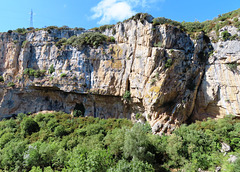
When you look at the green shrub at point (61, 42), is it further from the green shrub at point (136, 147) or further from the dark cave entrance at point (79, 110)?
the green shrub at point (136, 147)

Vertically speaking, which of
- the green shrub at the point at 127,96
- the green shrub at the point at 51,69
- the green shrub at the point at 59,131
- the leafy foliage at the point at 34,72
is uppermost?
the green shrub at the point at 51,69

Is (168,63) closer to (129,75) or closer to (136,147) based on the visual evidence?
(129,75)

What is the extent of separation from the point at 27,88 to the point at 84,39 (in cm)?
1605

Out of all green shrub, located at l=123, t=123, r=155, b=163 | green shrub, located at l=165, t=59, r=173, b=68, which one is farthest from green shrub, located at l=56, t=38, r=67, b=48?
green shrub, located at l=123, t=123, r=155, b=163

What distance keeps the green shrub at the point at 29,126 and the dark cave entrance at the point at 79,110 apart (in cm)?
672

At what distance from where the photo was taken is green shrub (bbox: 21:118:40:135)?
21.8 meters

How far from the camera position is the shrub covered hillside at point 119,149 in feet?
35.9

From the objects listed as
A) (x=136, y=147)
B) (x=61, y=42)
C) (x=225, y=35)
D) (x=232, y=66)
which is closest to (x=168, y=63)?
(x=232, y=66)

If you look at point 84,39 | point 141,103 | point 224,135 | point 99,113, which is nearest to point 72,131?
point 99,113

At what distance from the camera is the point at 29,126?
22047 mm

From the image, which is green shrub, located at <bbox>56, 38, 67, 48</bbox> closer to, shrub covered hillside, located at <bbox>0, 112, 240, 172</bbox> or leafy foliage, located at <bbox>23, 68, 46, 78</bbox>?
leafy foliage, located at <bbox>23, 68, 46, 78</bbox>

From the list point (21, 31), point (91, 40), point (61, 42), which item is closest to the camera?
point (91, 40)

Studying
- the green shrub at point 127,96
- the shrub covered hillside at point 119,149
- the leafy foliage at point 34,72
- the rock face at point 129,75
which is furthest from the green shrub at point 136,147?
the leafy foliage at point 34,72

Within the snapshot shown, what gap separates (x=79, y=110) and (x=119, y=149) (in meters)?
14.1
